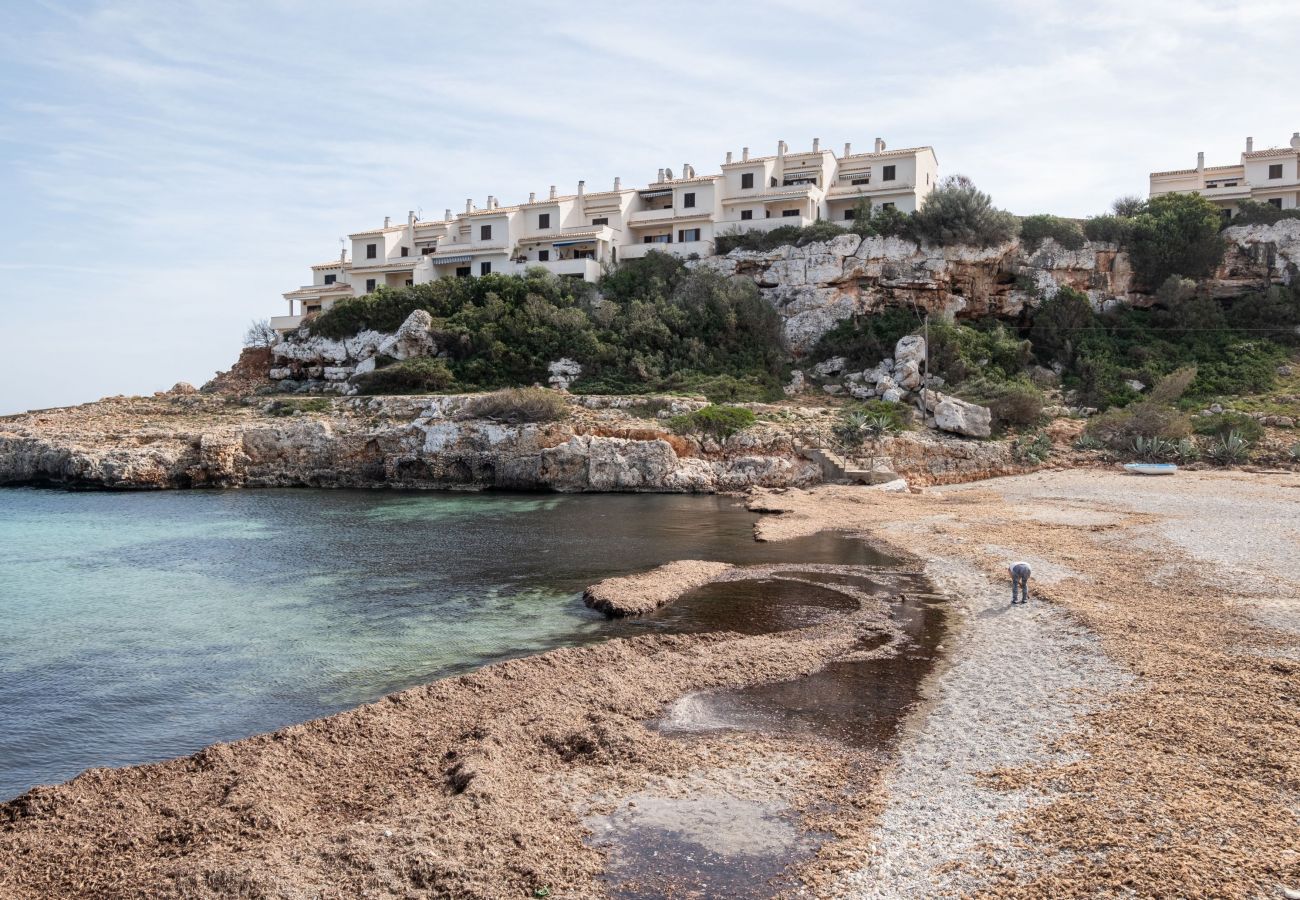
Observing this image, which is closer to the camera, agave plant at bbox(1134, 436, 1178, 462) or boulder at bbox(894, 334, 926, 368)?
agave plant at bbox(1134, 436, 1178, 462)

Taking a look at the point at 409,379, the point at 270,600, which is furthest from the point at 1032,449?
the point at 270,600

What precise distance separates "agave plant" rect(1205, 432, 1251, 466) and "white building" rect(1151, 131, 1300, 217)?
2459 cm

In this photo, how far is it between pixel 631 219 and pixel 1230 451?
41062 mm

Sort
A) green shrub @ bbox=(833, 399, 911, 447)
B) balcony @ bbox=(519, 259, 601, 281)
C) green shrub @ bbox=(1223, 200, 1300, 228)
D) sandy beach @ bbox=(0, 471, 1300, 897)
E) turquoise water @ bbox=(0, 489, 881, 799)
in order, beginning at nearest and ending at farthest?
sandy beach @ bbox=(0, 471, 1300, 897) < turquoise water @ bbox=(0, 489, 881, 799) < green shrub @ bbox=(833, 399, 911, 447) < green shrub @ bbox=(1223, 200, 1300, 228) < balcony @ bbox=(519, 259, 601, 281)

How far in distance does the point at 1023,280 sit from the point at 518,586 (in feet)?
153

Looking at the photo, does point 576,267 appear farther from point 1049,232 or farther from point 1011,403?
Result: point 1049,232

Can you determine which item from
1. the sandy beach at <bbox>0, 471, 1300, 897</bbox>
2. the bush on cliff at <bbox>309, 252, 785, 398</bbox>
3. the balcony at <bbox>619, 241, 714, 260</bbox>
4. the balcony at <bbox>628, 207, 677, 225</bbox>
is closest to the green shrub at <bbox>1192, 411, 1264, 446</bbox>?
the bush on cliff at <bbox>309, 252, 785, 398</bbox>

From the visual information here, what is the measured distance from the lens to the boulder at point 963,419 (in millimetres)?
43469

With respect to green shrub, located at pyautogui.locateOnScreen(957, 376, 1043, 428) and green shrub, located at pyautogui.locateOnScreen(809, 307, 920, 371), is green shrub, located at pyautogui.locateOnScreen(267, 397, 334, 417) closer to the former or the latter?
green shrub, located at pyautogui.locateOnScreen(809, 307, 920, 371)

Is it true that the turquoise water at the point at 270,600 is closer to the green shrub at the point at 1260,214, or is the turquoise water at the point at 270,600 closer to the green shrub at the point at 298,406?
the green shrub at the point at 298,406

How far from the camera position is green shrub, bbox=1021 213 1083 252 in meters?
55.7

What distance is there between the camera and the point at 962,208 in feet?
177

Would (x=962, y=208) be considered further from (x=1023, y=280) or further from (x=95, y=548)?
(x=95, y=548)

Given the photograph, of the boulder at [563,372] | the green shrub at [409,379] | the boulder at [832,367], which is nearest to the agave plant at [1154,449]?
the boulder at [832,367]
